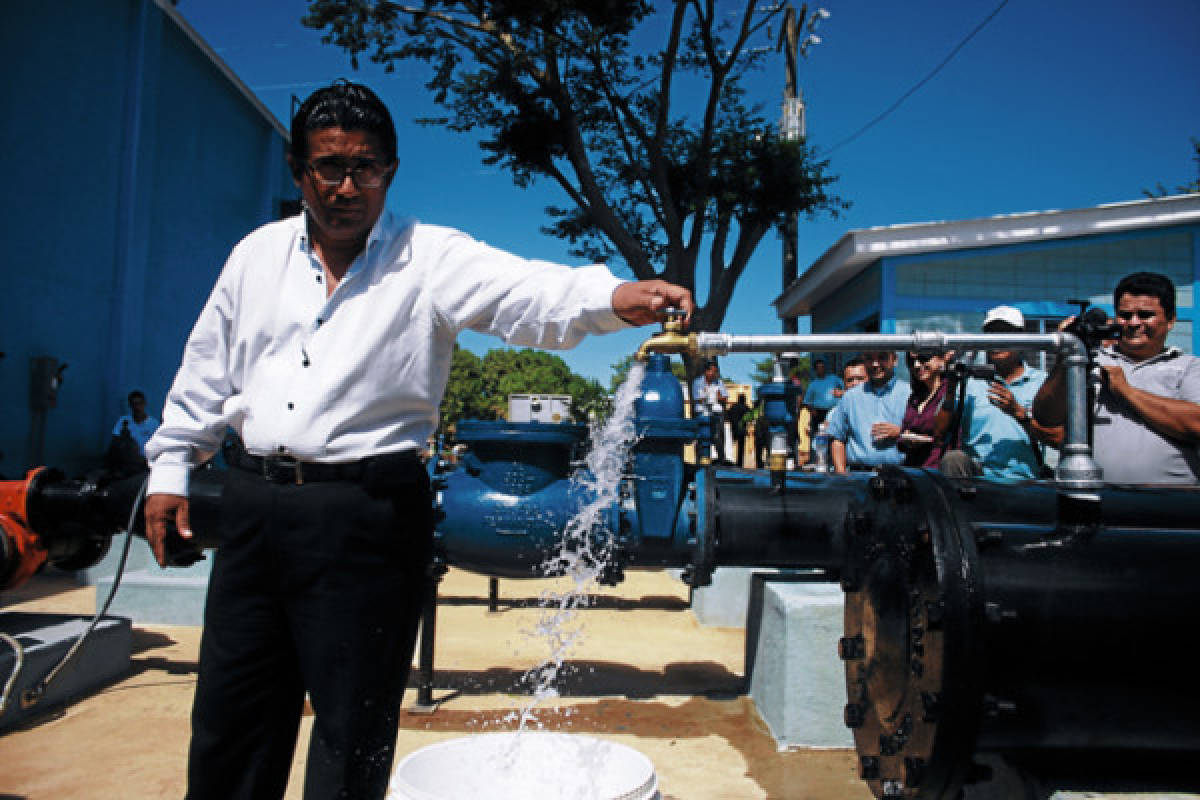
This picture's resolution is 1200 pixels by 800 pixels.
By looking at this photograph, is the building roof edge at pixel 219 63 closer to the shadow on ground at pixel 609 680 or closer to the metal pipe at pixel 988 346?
the shadow on ground at pixel 609 680

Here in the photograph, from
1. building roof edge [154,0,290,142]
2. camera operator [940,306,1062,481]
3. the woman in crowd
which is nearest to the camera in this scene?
the woman in crowd

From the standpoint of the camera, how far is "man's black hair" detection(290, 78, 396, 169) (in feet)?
5.89

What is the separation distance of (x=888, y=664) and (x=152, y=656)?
4142 mm

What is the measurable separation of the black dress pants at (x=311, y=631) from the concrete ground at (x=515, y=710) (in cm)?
132

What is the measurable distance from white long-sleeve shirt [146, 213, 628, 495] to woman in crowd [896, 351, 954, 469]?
2365 mm

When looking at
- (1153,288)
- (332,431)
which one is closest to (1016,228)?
(1153,288)

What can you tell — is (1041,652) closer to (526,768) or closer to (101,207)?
(526,768)

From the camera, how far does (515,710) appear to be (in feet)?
12.4

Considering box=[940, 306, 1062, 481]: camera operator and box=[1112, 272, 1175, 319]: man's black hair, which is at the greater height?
box=[1112, 272, 1175, 319]: man's black hair

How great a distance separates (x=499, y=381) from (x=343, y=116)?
3760 cm

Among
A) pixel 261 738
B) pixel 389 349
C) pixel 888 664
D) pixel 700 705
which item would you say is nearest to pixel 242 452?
pixel 389 349

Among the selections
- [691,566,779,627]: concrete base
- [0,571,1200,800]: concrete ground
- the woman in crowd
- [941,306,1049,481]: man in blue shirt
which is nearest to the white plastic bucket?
[0,571,1200,800]: concrete ground

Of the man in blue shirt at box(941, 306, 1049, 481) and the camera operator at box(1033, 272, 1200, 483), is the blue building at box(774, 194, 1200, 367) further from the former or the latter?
the camera operator at box(1033, 272, 1200, 483)

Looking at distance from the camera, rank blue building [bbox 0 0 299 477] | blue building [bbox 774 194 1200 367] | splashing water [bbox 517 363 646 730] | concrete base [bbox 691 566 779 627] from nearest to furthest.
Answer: splashing water [bbox 517 363 646 730]
concrete base [bbox 691 566 779 627]
blue building [bbox 0 0 299 477]
blue building [bbox 774 194 1200 367]
